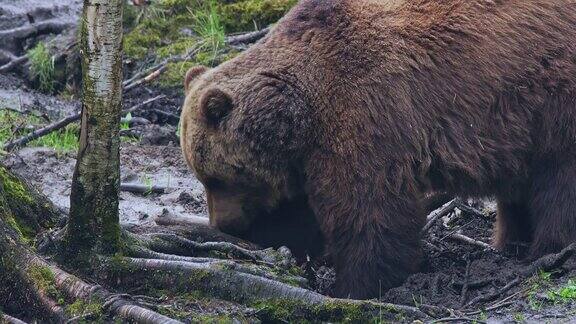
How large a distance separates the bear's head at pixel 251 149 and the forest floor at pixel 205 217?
30 centimetres

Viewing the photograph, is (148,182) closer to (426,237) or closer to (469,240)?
(426,237)

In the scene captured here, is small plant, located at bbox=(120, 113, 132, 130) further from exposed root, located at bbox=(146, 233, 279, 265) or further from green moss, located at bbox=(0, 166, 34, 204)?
exposed root, located at bbox=(146, 233, 279, 265)

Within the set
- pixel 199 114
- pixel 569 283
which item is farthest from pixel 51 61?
pixel 569 283

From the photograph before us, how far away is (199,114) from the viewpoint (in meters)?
5.98

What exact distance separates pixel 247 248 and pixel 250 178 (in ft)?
1.40

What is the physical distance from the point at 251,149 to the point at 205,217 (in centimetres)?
158

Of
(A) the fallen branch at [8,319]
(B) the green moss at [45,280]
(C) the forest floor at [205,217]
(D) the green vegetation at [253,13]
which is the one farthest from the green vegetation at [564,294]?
(D) the green vegetation at [253,13]

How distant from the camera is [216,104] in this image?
19.1ft

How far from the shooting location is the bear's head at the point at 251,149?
572 cm

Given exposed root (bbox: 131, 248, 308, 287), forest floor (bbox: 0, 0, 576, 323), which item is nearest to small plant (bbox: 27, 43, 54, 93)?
forest floor (bbox: 0, 0, 576, 323)

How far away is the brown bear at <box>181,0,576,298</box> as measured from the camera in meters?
5.54

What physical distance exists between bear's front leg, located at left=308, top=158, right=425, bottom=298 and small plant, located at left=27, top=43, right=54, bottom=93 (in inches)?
218

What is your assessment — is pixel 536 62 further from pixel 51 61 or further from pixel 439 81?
pixel 51 61

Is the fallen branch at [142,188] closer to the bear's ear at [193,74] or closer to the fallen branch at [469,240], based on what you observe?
the bear's ear at [193,74]
